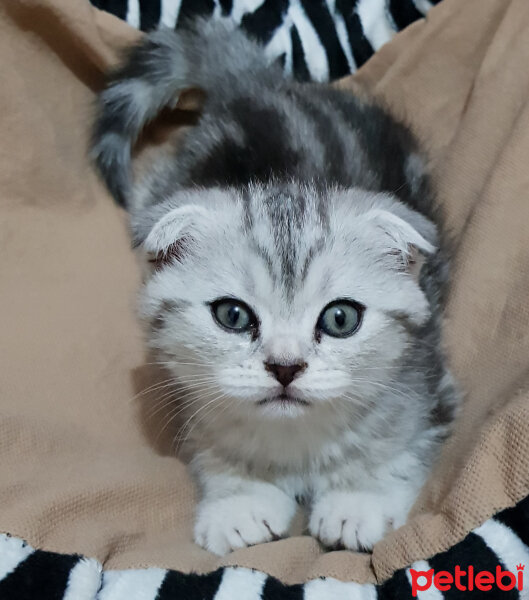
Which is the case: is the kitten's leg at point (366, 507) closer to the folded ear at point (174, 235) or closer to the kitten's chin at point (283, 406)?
the kitten's chin at point (283, 406)

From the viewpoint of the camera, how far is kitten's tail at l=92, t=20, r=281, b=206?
1.76 meters

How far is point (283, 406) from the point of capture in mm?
1020

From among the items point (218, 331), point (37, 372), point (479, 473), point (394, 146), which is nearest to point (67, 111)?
point (37, 372)

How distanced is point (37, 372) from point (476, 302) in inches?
38.8

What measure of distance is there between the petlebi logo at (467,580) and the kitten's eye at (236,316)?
0.46m

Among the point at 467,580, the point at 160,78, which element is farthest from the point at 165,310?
the point at 160,78

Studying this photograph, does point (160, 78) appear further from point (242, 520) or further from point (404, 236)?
point (242, 520)

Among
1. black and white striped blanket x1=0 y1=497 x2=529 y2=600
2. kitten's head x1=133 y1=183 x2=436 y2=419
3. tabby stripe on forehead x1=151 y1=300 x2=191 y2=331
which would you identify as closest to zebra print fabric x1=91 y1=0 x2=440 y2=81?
kitten's head x1=133 y1=183 x2=436 y2=419

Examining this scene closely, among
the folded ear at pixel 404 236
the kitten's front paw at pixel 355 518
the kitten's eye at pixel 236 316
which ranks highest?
the folded ear at pixel 404 236

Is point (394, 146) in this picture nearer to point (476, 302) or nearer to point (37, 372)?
point (476, 302)

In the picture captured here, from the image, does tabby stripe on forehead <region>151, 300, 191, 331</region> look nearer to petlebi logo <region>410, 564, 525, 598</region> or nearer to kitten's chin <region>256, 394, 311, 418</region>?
kitten's chin <region>256, 394, 311, 418</region>

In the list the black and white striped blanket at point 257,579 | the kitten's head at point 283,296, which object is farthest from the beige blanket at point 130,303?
the kitten's head at point 283,296

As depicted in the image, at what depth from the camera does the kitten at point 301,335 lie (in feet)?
3.38

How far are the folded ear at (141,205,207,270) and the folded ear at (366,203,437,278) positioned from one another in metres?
0.30
